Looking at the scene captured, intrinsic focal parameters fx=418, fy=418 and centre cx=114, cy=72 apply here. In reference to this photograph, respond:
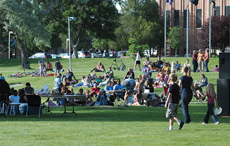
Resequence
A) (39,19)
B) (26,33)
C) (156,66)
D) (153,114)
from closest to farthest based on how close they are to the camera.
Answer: (153,114) → (156,66) → (26,33) → (39,19)

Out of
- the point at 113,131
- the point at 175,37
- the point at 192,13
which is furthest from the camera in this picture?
the point at 192,13

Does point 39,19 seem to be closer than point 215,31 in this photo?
Yes

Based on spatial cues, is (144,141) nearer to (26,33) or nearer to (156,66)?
(156,66)

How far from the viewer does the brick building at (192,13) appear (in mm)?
65869

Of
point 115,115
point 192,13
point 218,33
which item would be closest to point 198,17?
point 192,13

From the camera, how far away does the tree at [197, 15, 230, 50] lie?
60.3 metres

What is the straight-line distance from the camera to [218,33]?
60469 millimetres

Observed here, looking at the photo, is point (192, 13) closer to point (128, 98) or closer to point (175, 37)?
point (175, 37)

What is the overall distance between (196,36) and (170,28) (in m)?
4.50

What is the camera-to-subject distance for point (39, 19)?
4194cm

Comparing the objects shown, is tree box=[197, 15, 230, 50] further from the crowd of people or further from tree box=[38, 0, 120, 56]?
the crowd of people

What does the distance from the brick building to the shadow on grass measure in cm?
4991

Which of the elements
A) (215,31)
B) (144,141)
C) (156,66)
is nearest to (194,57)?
(156,66)

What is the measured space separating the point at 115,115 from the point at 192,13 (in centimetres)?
5481
